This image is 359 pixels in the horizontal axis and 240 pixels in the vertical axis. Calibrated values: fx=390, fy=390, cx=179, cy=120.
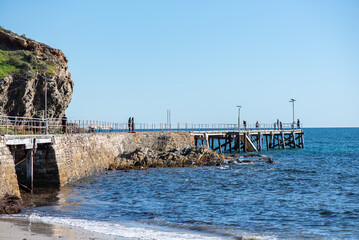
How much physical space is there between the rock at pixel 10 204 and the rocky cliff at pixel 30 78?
91.6 feet

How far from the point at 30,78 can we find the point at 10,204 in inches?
1250

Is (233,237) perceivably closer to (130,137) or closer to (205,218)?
(205,218)

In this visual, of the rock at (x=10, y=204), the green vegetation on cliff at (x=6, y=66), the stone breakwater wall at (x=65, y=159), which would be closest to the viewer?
the rock at (x=10, y=204)

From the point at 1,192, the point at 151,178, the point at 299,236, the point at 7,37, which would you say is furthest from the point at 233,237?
the point at 7,37

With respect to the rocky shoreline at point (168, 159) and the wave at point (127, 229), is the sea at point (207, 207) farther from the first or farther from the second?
the rocky shoreline at point (168, 159)

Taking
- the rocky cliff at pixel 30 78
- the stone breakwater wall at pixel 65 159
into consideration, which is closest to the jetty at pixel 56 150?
the stone breakwater wall at pixel 65 159

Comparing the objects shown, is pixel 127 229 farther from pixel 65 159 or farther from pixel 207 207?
pixel 65 159

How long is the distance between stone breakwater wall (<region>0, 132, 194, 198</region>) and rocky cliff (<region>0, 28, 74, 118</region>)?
1324cm

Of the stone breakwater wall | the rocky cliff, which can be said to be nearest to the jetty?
the stone breakwater wall

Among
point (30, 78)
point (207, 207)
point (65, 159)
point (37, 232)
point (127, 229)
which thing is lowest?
point (207, 207)

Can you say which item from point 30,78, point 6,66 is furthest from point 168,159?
point 6,66

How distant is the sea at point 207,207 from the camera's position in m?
15.8

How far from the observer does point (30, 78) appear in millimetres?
46188

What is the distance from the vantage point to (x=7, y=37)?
173 feet
